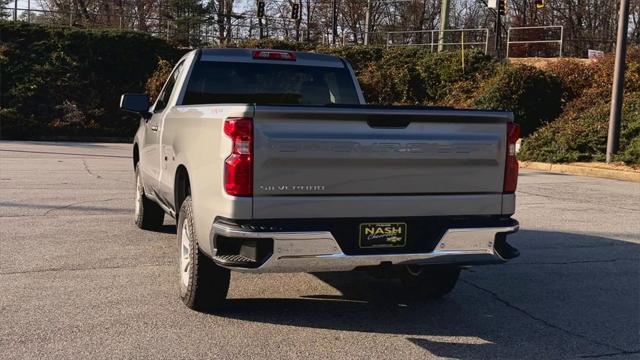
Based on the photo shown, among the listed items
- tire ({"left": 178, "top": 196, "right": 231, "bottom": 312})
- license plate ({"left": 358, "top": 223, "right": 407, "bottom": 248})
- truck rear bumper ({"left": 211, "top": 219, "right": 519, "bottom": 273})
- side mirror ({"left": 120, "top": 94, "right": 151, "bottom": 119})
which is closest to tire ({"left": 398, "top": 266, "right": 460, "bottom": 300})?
truck rear bumper ({"left": 211, "top": 219, "right": 519, "bottom": 273})

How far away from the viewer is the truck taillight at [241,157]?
4340 mm

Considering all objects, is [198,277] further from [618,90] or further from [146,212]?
[618,90]

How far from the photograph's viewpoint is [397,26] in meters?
57.5

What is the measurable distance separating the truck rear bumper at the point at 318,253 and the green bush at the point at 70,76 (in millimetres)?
23619

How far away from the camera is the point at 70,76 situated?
95.5 ft

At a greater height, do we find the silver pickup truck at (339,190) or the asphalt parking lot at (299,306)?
the silver pickup truck at (339,190)

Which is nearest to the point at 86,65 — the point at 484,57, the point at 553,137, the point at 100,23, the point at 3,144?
the point at 3,144

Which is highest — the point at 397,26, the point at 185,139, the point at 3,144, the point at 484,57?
the point at 397,26

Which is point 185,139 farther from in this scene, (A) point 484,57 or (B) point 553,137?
(A) point 484,57

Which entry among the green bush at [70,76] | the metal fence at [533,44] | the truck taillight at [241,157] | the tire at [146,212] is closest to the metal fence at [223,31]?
the metal fence at [533,44]

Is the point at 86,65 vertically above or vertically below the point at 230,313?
above

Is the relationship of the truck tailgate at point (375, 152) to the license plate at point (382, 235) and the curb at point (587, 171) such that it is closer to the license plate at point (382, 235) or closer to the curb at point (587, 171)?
the license plate at point (382, 235)

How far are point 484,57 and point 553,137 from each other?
28.8 feet

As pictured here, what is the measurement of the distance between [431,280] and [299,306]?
1149 mm
